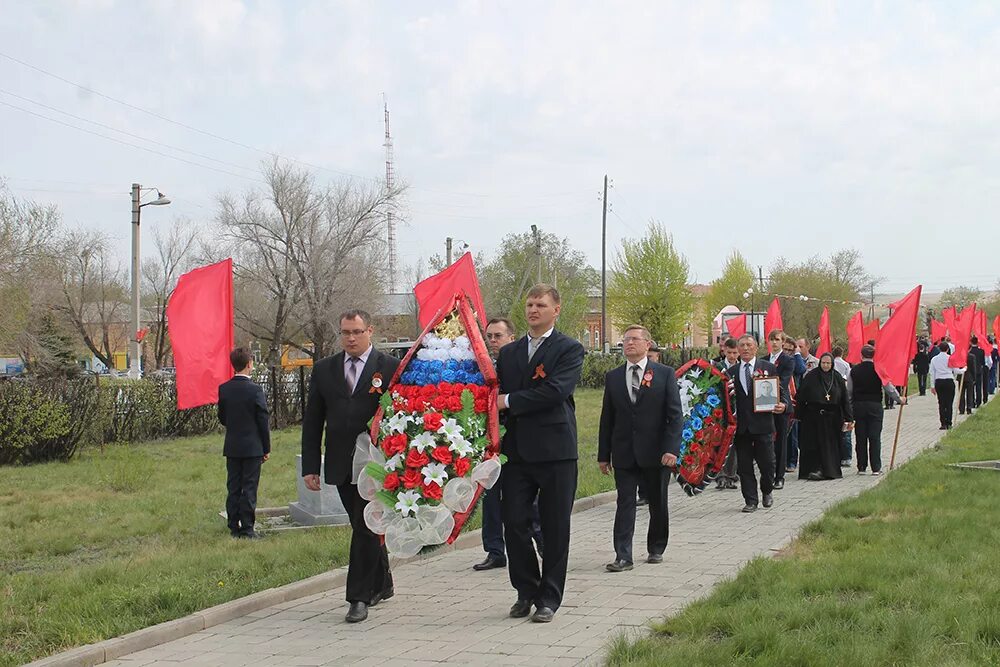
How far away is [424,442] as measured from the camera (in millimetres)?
6484

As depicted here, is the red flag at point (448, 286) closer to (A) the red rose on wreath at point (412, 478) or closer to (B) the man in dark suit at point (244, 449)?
(B) the man in dark suit at point (244, 449)

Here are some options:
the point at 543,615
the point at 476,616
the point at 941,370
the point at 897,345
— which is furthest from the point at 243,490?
the point at 941,370

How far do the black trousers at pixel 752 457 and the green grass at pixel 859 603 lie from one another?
1233 mm

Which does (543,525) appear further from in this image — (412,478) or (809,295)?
(809,295)

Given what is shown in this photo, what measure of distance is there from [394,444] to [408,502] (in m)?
0.36

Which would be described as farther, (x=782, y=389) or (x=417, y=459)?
(x=782, y=389)

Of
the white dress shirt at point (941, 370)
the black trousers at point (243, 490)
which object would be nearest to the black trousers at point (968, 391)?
the white dress shirt at point (941, 370)

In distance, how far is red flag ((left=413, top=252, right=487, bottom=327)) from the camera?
1436cm

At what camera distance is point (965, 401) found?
28234 mm

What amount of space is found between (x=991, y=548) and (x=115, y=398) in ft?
54.4

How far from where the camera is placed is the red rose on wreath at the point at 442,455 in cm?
643

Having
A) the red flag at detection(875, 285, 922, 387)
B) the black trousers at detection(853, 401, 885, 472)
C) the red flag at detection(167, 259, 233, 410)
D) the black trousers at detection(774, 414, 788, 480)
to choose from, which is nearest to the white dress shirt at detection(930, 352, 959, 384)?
the red flag at detection(875, 285, 922, 387)

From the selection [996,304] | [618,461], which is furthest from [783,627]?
[996,304]

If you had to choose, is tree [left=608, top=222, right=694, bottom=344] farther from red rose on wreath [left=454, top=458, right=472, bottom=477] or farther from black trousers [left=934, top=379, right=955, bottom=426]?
red rose on wreath [left=454, top=458, right=472, bottom=477]
